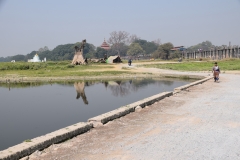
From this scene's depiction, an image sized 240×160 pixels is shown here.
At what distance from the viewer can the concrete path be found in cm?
485

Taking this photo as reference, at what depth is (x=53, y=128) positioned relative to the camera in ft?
27.7

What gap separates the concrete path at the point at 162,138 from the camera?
4.85m

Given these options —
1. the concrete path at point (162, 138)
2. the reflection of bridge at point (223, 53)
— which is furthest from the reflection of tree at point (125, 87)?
the reflection of bridge at point (223, 53)

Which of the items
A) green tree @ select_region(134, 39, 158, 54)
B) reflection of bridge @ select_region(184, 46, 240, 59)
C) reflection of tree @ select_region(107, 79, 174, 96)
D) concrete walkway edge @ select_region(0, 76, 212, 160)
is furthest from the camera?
green tree @ select_region(134, 39, 158, 54)

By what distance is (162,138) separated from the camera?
18.8 ft

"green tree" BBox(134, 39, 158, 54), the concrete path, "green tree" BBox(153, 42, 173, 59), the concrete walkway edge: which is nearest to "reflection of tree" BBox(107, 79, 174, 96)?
the concrete path

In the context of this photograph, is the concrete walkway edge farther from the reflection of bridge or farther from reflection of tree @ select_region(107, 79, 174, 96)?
the reflection of bridge

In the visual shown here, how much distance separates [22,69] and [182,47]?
167 ft

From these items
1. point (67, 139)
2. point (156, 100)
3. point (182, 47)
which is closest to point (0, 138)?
point (67, 139)

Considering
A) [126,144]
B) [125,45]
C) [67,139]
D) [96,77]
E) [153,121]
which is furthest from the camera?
[125,45]

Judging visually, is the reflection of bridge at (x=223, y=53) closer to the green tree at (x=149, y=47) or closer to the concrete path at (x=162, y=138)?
the green tree at (x=149, y=47)

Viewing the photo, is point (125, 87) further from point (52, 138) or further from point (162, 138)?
point (52, 138)

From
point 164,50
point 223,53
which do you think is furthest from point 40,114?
point 164,50

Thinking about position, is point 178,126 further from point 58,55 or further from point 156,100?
point 58,55
